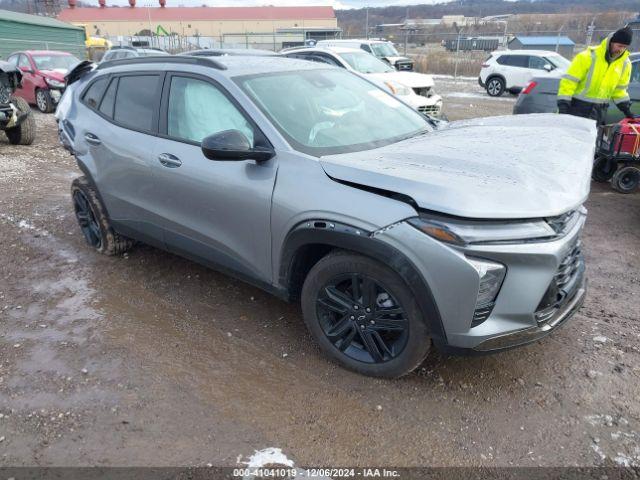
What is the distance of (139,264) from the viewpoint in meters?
4.49

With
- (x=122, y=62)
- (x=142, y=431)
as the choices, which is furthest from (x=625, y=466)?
(x=122, y=62)

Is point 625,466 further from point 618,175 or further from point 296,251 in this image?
point 618,175

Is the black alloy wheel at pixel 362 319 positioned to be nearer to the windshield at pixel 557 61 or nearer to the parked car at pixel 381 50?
the parked car at pixel 381 50

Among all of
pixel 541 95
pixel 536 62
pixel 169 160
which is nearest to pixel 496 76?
pixel 536 62

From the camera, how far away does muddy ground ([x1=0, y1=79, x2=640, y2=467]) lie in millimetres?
2383

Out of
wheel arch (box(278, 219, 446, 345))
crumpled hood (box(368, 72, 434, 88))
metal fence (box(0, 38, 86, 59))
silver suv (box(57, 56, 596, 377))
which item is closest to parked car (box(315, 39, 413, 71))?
crumpled hood (box(368, 72, 434, 88))

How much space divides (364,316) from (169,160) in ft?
5.77

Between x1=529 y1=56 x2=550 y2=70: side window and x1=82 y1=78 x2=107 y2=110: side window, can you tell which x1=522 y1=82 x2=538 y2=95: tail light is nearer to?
x1=82 y1=78 x2=107 y2=110: side window

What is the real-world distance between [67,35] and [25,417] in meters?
29.8

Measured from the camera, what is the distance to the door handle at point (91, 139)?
4.06 metres

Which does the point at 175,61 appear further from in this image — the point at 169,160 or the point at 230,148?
the point at 230,148

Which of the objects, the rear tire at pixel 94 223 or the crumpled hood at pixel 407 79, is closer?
the rear tire at pixel 94 223

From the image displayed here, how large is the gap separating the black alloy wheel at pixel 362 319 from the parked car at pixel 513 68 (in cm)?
1679

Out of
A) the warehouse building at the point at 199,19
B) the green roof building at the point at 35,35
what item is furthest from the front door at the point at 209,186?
the warehouse building at the point at 199,19
